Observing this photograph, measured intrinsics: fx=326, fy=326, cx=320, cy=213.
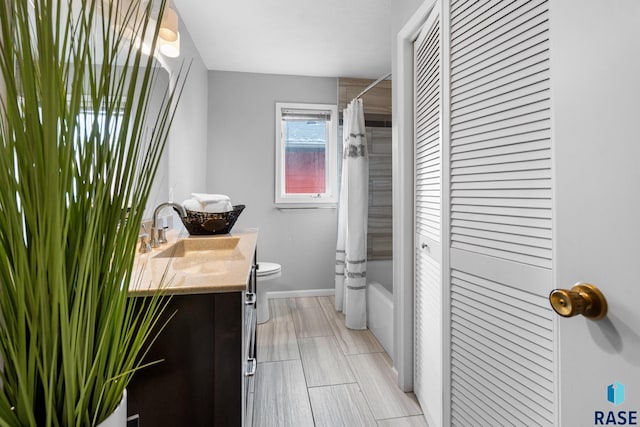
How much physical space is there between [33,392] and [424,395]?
165 centimetres

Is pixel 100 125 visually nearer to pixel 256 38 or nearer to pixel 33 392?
pixel 33 392

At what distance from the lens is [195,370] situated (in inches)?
36.4

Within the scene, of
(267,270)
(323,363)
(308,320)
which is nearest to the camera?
(323,363)

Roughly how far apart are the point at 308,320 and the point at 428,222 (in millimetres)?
1739

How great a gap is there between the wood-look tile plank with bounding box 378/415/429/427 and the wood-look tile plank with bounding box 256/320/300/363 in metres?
0.81

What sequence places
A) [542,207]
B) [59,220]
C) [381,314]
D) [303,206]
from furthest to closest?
[303,206] → [381,314] → [542,207] → [59,220]

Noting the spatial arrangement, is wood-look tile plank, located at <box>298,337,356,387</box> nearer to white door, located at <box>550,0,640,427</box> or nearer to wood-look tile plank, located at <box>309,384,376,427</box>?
wood-look tile plank, located at <box>309,384,376,427</box>

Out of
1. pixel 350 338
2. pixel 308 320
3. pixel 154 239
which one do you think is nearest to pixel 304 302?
pixel 308 320

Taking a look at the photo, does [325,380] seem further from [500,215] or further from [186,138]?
[186,138]

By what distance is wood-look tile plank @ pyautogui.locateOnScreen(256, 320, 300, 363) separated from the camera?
2.27 metres

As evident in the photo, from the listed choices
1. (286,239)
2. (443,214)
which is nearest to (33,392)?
(443,214)

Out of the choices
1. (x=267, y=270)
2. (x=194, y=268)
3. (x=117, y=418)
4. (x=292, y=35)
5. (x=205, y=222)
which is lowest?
(x=267, y=270)

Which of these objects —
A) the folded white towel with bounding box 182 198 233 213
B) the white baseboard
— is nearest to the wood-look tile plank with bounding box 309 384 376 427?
the folded white towel with bounding box 182 198 233 213

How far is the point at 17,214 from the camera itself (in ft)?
1.35
